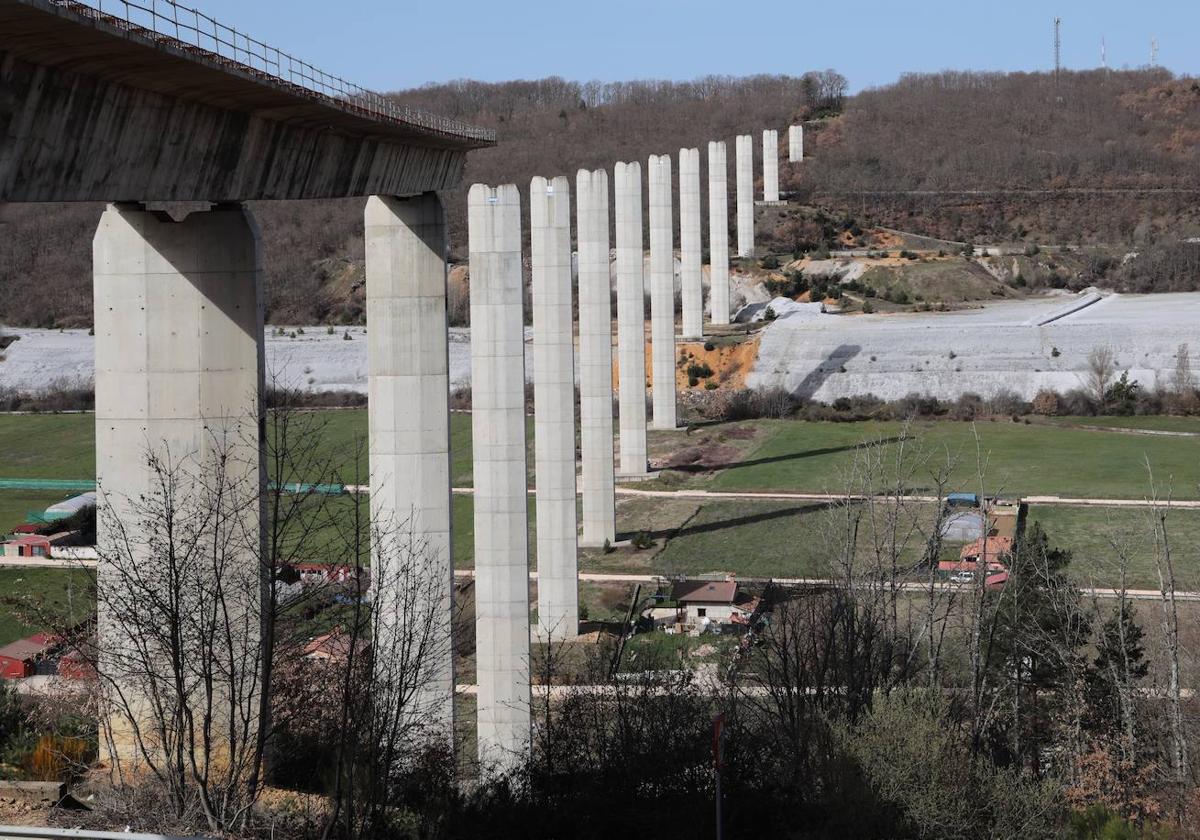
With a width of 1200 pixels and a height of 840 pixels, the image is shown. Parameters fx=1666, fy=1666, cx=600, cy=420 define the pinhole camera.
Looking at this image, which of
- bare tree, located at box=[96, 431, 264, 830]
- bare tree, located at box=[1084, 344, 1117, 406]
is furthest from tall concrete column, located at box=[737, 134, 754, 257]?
bare tree, located at box=[96, 431, 264, 830]

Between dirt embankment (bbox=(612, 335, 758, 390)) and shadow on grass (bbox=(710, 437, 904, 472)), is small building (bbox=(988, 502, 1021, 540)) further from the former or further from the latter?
dirt embankment (bbox=(612, 335, 758, 390))

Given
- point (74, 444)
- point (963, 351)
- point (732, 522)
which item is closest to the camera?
point (732, 522)

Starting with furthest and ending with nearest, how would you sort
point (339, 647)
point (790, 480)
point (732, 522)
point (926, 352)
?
point (926, 352)
point (790, 480)
point (732, 522)
point (339, 647)

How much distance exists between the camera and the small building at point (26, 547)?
50.1m

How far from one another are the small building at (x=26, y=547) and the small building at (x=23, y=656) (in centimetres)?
1365

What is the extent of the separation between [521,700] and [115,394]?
12.3 meters

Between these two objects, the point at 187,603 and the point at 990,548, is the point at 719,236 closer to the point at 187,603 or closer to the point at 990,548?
the point at 990,548

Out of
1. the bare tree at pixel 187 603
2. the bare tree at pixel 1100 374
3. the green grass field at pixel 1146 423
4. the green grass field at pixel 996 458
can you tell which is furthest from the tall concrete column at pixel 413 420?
the bare tree at pixel 1100 374

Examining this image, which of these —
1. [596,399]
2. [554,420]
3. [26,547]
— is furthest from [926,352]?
[26,547]

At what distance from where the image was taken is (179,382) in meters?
20.7

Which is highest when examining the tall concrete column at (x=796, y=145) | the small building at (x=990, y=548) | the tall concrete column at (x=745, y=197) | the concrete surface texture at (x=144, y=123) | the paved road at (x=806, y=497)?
the tall concrete column at (x=796, y=145)

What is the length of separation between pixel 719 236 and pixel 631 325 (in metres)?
29.2

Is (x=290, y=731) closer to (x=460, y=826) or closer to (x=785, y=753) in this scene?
(x=460, y=826)

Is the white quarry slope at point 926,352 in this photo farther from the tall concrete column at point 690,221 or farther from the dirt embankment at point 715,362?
the tall concrete column at point 690,221
